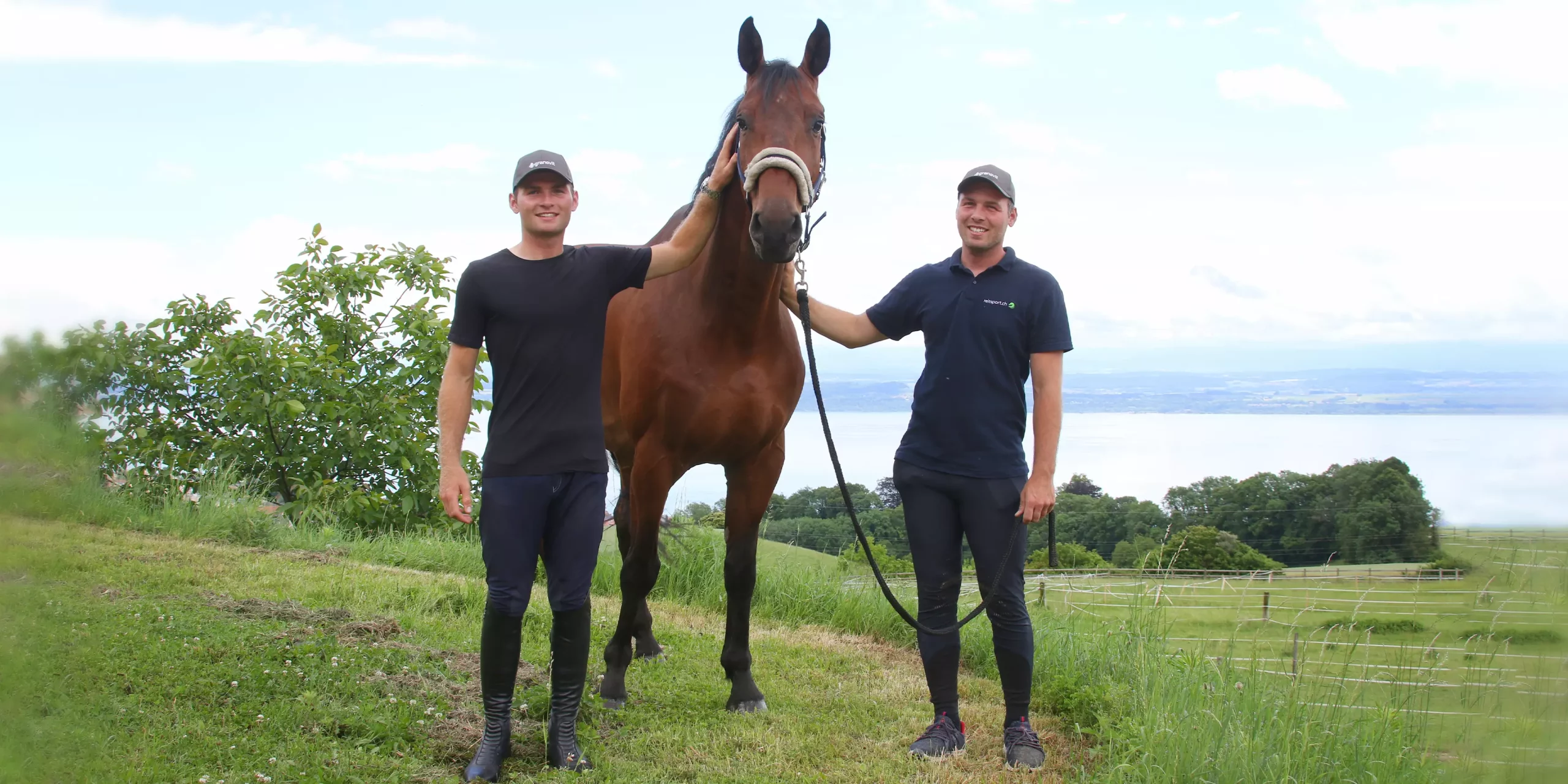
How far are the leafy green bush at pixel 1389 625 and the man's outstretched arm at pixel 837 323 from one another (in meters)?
2.00

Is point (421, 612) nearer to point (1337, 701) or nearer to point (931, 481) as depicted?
point (931, 481)

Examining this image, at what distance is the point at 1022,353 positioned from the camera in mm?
3525

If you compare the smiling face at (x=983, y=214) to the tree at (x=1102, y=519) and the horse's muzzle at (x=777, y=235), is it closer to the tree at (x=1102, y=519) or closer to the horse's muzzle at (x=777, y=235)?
the horse's muzzle at (x=777, y=235)

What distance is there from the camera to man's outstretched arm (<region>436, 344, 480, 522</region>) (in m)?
3.11

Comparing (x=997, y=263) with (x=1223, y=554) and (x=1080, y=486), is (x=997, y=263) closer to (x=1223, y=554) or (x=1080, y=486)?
(x=1223, y=554)

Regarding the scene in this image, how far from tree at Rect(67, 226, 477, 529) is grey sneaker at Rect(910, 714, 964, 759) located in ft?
19.6

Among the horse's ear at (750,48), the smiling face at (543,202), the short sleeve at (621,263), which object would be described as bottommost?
the short sleeve at (621,263)

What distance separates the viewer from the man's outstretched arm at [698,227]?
353 centimetres

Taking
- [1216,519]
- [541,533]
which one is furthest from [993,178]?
[1216,519]

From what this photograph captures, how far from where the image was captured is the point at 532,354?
3.14 metres

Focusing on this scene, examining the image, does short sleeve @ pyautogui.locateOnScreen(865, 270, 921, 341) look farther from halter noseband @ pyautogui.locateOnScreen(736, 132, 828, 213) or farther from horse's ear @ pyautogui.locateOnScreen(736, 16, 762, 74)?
horse's ear @ pyautogui.locateOnScreen(736, 16, 762, 74)

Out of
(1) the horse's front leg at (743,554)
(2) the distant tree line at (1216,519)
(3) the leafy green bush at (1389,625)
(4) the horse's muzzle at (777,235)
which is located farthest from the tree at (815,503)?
(4) the horse's muzzle at (777,235)

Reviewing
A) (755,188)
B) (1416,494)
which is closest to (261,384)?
(755,188)

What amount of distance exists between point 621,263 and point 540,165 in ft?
1.41
